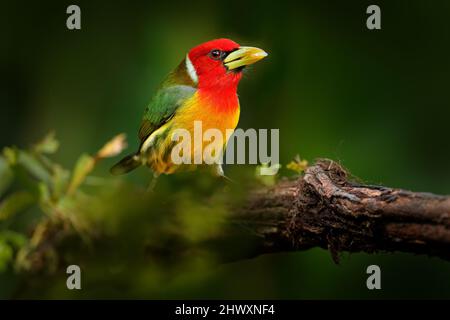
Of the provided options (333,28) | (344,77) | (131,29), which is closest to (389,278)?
(344,77)

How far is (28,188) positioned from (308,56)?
1.24m

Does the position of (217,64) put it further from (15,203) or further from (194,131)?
(15,203)

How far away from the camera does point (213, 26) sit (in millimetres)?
2719

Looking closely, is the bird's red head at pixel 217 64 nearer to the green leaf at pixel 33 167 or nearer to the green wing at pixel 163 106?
the green wing at pixel 163 106

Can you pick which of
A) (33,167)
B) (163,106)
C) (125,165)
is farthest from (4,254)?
(163,106)

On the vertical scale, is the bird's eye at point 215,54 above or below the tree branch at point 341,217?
above

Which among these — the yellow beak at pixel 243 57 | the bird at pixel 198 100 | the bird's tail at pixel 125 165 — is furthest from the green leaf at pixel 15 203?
the yellow beak at pixel 243 57

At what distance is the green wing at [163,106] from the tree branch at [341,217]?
33cm

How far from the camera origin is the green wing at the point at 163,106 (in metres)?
1.83

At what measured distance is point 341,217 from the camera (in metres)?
1.28

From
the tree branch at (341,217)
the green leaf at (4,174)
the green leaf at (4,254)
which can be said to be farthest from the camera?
the green leaf at (4,174)

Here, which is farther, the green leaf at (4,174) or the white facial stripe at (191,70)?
the green leaf at (4,174)

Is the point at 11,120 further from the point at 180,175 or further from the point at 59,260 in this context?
the point at 180,175

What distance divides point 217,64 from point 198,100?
0.10 m
